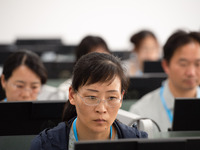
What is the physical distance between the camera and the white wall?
7.18 meters

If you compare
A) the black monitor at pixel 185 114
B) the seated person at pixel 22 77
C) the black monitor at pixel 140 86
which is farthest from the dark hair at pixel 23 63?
the black monitor at pixel 185 114

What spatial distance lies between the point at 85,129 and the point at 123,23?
6166mm

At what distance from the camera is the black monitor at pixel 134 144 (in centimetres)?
94

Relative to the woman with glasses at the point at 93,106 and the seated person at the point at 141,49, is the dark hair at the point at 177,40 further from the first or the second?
the seated person at the point at 141,49

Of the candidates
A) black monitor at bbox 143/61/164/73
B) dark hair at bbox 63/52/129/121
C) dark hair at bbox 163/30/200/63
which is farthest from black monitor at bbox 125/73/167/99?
dark hair at bbox 63/52/129/121

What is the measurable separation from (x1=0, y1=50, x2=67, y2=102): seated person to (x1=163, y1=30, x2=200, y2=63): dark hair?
777 millimetres

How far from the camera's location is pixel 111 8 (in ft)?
24.2

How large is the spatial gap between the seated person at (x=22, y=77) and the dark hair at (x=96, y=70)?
2.82 feet

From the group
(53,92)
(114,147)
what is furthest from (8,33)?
(114,147)

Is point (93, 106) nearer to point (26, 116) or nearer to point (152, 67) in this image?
point (26, 116)

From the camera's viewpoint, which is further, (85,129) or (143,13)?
(143,13)

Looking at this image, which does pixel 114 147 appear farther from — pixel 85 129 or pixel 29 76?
pixel 29 76

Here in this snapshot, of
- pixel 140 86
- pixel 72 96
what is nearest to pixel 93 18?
pixel 140 86

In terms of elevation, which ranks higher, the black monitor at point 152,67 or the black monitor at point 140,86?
the black monitor at point 152,67
